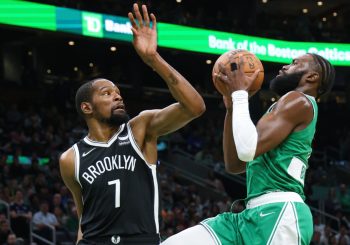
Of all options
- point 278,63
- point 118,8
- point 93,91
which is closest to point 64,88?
point 118,8

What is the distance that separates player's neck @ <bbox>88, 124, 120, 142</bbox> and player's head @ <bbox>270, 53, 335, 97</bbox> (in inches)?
47.9

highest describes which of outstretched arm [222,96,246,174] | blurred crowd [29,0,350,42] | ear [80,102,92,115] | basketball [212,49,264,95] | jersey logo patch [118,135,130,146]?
blurred crowd [29,0,350,42]

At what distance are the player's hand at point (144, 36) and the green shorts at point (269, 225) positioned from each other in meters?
1.15

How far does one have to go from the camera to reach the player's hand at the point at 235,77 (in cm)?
432

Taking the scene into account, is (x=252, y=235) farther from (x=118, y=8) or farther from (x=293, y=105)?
(x=118, y=8)

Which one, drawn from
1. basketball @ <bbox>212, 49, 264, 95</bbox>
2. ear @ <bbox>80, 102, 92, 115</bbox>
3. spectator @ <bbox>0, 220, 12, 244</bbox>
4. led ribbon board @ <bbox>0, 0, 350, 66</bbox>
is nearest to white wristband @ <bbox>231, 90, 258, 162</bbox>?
basketball @ <bbox>212, 49, 264, 95</bbox>

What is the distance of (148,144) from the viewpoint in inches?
194

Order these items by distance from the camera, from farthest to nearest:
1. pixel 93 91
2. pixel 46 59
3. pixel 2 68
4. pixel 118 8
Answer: pixel 46 59
pixel 2 68
pixel 118 8
pixel 93 91

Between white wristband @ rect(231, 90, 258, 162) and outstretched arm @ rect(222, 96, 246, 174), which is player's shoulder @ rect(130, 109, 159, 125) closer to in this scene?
outstretched arm @ rect(222, 96, 246, 174)

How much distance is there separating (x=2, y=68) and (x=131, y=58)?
4.81 m

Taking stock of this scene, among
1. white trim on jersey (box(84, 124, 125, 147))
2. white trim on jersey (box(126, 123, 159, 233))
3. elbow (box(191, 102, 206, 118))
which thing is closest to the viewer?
elbow (box(191, 102, 206, 118))

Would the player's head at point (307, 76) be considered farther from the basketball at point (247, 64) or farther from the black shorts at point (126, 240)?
the black shorts at point (126, 240)

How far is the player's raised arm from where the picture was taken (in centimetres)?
435

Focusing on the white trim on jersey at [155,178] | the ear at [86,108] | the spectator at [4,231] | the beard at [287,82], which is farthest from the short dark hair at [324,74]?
the spectator at [4,231]
